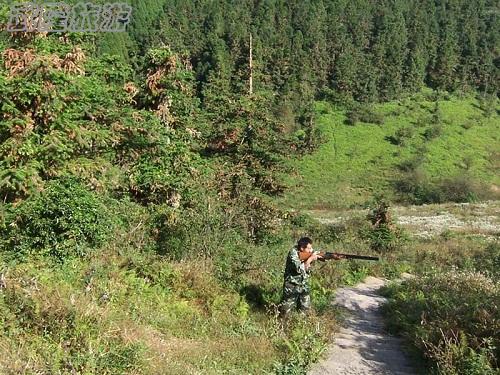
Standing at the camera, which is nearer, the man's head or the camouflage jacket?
the camouflage jacket

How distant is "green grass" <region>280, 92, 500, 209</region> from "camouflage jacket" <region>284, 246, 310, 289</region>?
5023cm

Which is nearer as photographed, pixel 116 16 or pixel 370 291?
pixel 370 291

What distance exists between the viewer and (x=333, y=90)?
92188 mm

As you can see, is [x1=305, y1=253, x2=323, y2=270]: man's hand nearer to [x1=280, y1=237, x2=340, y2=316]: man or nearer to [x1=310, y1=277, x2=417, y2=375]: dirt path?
[x1=280, y1=237, x2=340, y2=316]: man

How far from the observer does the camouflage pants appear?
942 centimetres

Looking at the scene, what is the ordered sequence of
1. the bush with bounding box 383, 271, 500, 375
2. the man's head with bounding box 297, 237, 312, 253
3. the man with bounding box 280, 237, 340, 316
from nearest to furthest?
the bush with bounding box 383, 271, 500, 375, the man with bounding box 280, 237, 340, 316, the man's head with bounding box 297, 237, 312, 253

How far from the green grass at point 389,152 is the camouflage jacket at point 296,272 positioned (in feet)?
165

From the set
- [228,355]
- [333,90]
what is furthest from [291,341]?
[333,90]

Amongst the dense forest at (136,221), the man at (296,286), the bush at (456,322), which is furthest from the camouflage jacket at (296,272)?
the bush at (456,322)

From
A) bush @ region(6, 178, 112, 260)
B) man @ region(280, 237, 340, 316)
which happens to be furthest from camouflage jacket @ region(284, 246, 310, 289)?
bush @ region(6, 178, 112, 260)

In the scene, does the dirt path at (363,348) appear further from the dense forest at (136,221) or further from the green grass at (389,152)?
the green grass at (389,152)

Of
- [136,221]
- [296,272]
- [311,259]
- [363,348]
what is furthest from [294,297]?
[136,221]

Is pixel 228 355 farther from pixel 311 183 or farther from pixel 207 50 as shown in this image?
pixel 207 50

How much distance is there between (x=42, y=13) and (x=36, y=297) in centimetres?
736
